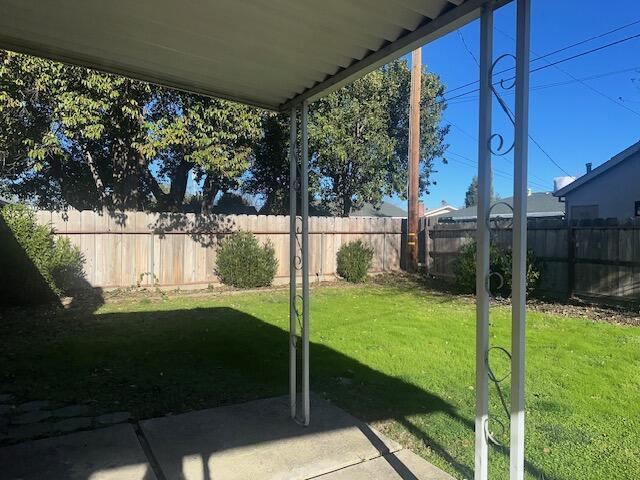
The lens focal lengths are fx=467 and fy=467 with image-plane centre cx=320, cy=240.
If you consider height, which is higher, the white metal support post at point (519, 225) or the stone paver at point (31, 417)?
the white metal support post at point (519, 225)

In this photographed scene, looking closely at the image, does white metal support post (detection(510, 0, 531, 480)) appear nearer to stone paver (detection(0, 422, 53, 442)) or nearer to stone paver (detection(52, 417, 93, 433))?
stone paver (detection(52, 417, 93, 433))

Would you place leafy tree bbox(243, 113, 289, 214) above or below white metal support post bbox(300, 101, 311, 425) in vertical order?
above

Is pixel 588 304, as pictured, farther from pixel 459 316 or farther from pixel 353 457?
pixel 353 457

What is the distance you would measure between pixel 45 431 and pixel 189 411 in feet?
3.13

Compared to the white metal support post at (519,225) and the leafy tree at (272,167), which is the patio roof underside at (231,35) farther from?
the leafy tree at (272,167)

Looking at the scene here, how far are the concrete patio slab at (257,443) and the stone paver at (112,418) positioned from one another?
24 centimetres

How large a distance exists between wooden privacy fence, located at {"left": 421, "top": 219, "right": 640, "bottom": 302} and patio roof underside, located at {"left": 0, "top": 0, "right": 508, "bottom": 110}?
6016mm

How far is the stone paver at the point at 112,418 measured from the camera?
3357 mm

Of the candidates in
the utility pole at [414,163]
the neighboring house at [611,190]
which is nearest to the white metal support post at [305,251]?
the utility pole at [414,163]

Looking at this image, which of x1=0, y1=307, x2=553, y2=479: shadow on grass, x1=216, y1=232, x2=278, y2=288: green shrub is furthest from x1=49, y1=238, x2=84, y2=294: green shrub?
x1=216, y1=232, x2=278, y2=288: green shrub

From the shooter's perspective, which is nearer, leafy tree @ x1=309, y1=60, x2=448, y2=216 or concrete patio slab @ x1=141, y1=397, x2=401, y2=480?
concrete patio slab @ x1=141, y1=397, x2=401, y2=480

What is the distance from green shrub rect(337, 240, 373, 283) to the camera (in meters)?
12.4

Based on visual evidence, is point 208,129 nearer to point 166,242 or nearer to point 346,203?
point 166,242

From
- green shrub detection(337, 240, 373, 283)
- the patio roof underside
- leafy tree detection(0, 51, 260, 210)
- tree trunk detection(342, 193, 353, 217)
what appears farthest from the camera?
tree trunk detection(342, 193, 353, 217)
